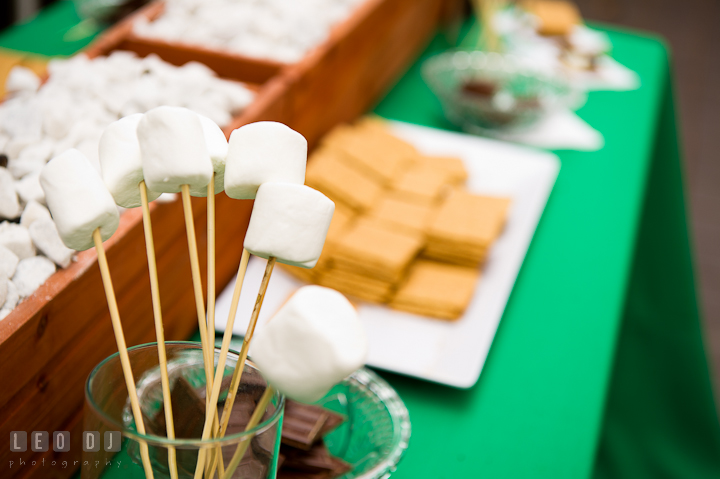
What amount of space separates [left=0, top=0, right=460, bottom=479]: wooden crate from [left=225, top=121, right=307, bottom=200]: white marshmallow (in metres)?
0.25

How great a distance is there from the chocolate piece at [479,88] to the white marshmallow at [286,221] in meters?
1.11

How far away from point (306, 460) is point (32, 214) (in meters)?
0.34

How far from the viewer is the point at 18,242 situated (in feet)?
1.89

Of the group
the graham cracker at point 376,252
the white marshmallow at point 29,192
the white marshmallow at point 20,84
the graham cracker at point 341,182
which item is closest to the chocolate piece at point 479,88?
the graham cracker at point 341,182

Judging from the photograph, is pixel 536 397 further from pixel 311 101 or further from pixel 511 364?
pixel 311 101

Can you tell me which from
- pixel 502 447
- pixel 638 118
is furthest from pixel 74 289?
pixel 638 118

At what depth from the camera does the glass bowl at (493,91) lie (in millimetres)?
1384

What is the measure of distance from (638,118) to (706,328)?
35.6 inches

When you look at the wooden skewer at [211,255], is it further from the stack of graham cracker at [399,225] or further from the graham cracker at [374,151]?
the graham cracker at [374,151]

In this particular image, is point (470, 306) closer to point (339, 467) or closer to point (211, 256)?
point (339, 467)

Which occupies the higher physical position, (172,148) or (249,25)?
(172,148)

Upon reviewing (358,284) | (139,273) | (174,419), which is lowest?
(358,284)

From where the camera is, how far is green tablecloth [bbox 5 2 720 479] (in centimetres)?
73

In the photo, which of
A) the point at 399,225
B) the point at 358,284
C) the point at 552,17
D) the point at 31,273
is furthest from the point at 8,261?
the point at 552,17
